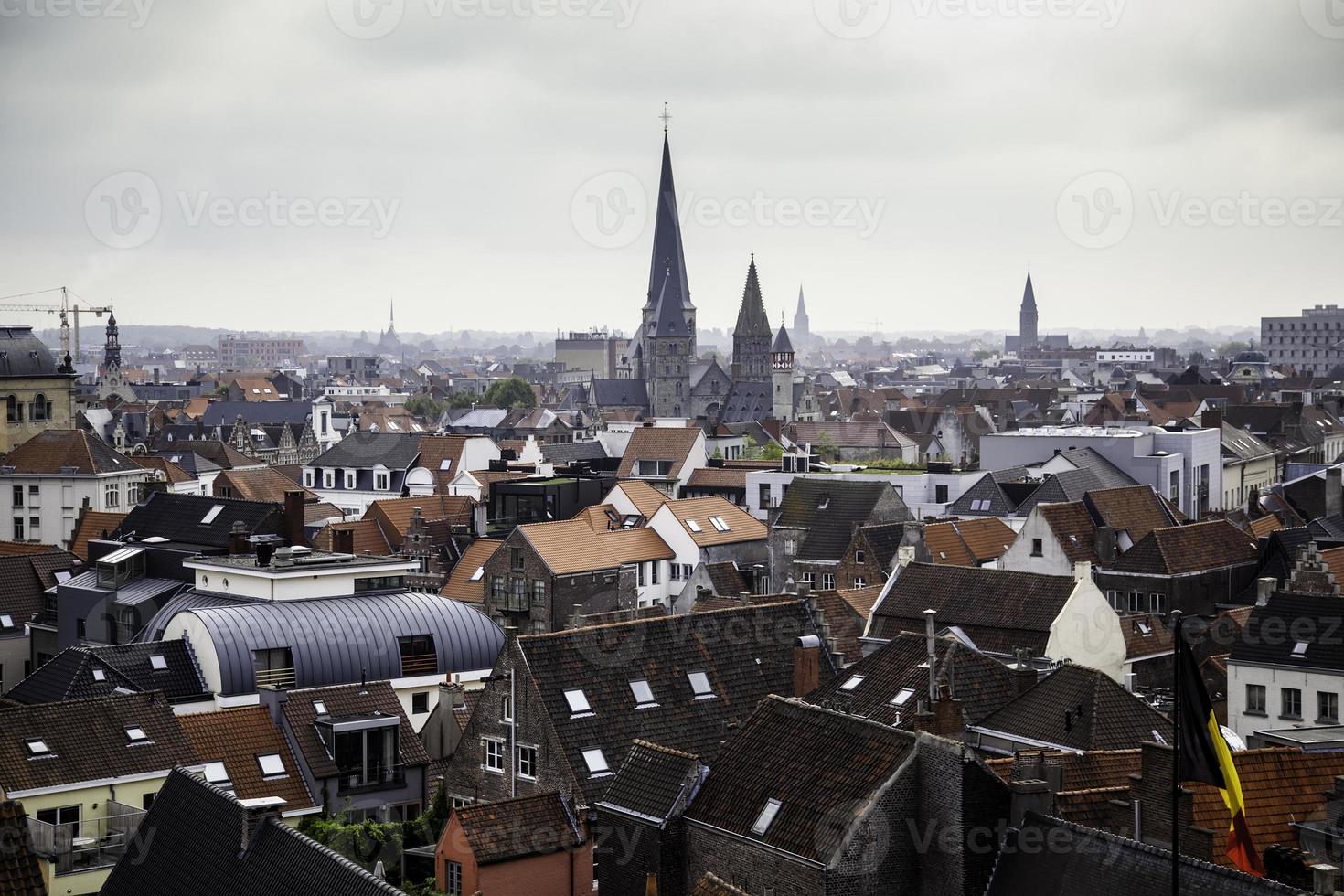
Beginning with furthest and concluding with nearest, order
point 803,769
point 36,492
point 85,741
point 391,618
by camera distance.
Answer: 1. point 36,492
2. point 391,618
3. point 85,741
4. point 803,769

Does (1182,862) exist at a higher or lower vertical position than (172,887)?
higher

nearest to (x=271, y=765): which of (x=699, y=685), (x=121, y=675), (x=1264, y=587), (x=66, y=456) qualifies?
(x=121, y=675)

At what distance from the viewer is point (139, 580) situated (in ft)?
180

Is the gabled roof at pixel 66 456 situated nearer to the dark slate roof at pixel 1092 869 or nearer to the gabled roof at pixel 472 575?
the gabled roof at pixel 472 575

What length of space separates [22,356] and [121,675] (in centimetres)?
6634

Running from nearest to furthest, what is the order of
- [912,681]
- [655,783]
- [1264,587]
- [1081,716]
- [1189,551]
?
[655,783], [1081,716], [912,681], [1264,587], [1189,551]

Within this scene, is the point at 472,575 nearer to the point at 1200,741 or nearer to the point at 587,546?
the point at 587,546

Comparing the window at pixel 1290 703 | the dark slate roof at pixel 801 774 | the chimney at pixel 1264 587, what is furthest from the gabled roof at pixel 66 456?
the dark slate roof at pixel 801 774

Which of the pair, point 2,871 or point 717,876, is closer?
point 2,871

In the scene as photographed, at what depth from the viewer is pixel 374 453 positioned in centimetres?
10094

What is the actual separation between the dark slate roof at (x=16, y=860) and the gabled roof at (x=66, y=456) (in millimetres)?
66126

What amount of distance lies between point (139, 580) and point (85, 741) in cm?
2132

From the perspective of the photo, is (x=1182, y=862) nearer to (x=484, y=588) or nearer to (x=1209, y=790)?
(x=1209, y=790)

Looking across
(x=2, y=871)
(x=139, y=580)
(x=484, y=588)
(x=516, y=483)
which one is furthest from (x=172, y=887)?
(x=516, y=483)
